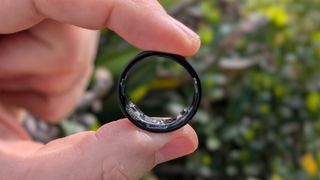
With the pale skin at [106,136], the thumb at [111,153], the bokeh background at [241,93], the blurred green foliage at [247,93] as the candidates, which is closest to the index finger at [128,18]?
the pale skin at [106,136]

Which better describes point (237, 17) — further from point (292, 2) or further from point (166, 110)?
point (166, 110)

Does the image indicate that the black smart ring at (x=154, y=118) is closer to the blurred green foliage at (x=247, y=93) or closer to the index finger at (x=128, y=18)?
the index finger at (x=128, y=18)

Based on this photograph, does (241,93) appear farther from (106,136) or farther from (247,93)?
(106,136)

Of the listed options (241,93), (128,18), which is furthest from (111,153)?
(241,93)

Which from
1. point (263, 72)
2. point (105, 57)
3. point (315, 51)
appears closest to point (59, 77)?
point (105, 57)

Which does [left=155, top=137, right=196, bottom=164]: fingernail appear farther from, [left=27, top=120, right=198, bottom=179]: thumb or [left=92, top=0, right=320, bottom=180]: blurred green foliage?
[left=92, top=0, right=320, bottom=180]: blurred green foliage

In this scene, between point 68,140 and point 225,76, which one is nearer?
point 68,140

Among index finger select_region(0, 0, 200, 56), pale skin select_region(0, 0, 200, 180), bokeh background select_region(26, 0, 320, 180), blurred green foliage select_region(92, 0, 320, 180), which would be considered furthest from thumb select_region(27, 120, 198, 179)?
blurred green foliage select_region(92, 0, 320, 180)

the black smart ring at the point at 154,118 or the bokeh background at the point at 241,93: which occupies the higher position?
the black smart ring at the point at 154,118
